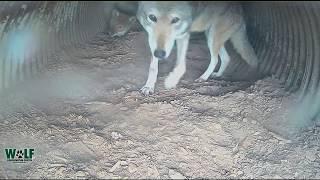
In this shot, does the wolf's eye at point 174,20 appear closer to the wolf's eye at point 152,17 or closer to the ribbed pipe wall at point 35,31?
the wolf's eye at point 152,17

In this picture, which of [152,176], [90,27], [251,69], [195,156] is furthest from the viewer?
[90,27]

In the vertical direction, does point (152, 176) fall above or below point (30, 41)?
below

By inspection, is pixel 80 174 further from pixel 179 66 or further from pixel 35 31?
pixel 35 31

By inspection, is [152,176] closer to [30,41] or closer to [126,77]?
[126,77]

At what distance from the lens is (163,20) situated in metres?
2.77

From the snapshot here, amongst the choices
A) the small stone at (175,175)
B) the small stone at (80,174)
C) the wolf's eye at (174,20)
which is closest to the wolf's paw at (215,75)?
the small stone at (175,175)

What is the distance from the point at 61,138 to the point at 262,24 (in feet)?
7.50

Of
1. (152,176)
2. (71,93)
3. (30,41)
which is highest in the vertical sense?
(30,41)

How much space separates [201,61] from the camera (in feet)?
15.4

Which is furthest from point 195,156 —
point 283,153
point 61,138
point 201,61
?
point 201,61

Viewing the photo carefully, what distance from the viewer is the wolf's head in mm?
2736

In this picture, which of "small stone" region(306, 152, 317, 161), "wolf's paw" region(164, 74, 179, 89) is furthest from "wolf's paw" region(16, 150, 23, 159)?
"small stone" region(306, 152, 317, 161)

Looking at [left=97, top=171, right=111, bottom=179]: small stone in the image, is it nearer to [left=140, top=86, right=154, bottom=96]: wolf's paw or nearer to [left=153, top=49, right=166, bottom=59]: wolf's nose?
[left=153, top=49, right=166, bottom=59]: wolf's nose
